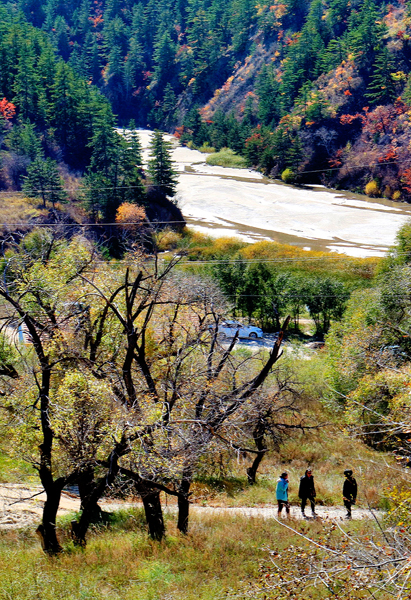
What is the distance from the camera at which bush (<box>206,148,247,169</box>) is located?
238ft

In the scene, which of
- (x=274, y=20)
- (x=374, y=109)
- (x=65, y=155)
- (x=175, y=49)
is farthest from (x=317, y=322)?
(x=175, y=49)

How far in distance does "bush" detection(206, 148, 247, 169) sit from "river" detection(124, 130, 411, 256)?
1.96 metres

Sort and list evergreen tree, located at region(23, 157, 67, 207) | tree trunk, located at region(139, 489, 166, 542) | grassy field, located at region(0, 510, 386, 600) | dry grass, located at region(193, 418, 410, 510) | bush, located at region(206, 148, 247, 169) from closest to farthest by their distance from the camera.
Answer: grassy field, located at region(0, 510, 386, 600) < tree trunk, located at region(139, 489, 166, 542) < dry grass, located at region(193, 418, 410, 510) < evergreen tree, located at region(23, 157, 67, 207) < bush, located at region(206, 148, 247, 169)

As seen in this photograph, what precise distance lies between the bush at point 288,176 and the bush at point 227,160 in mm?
8070

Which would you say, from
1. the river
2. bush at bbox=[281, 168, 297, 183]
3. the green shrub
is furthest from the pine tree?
the green shrub

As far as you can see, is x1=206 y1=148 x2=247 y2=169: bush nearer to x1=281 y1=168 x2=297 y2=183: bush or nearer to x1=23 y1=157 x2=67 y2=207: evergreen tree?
x1=281 y1=168 x2=297 y2=183: bush

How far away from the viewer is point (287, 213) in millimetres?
54031

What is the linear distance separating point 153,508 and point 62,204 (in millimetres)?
35874

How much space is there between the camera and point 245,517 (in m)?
11.5

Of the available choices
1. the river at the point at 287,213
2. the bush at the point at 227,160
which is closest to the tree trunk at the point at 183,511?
the river at the point at 287,213

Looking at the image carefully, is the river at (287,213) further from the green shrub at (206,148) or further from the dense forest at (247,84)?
the green shrub at (206,148)

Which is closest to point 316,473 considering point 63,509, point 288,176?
point 63,509

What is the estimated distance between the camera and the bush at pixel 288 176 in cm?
6494

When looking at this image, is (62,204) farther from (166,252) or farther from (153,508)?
(153,508)
